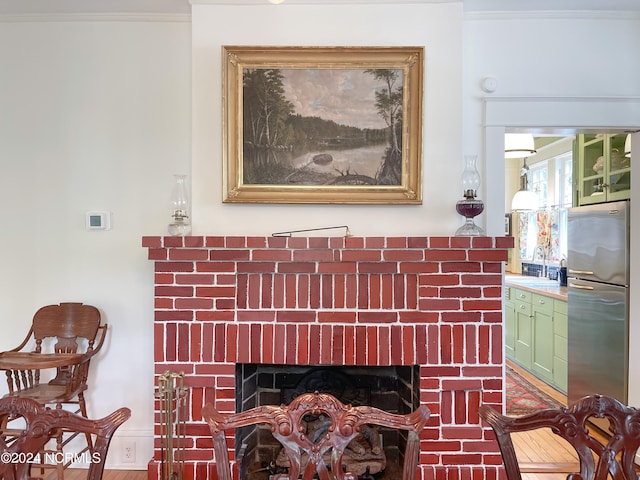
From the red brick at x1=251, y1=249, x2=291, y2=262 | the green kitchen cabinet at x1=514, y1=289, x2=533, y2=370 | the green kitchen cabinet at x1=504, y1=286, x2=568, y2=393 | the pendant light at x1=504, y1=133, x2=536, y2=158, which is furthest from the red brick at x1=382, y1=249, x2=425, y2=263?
the green kitchen cabinet at x1=514, y1=289, x2=533, y2=370

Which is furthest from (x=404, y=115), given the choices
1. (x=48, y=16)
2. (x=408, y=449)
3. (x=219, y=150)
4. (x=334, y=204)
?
(x=48, y=16)

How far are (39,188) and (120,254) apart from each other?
629mm

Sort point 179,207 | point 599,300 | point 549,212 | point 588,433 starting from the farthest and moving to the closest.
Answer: point 549,212 → point 599,300 → point 179,207 → point 588,433

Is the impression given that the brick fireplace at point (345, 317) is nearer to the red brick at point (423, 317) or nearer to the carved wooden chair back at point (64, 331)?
the red brick at point (423, 317)

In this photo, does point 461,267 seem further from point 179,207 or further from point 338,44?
point 179,207

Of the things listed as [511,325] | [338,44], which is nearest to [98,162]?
[338,44]

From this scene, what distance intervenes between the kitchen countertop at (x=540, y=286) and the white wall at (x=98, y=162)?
2988 millimetres

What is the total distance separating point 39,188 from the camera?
8.17 feet

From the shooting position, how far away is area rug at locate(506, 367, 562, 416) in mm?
3355

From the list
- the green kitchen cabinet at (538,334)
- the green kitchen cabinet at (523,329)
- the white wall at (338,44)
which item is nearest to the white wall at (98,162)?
the white wall at (338,44)

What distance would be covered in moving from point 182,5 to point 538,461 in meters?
3.40

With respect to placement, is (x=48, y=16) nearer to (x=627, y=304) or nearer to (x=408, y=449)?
(x=408, y=449)

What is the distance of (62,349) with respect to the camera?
239 cm

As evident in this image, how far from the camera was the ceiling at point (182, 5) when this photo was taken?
228cm
